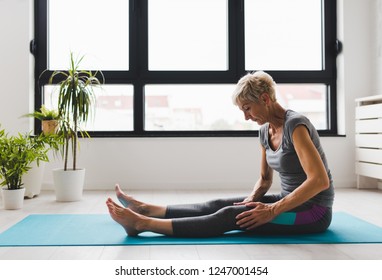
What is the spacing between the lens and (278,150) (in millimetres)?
2230

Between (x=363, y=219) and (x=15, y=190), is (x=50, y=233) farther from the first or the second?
(x=363, y=219)

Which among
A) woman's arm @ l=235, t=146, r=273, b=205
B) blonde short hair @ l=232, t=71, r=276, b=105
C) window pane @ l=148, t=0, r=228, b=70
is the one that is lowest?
woman's arm @ l=235, t=146, r=273, b=205

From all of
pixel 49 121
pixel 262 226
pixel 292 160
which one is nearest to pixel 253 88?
pixel 292 160

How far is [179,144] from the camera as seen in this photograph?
446 cm

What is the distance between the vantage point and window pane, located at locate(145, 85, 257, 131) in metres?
4.62

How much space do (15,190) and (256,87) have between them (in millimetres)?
2103

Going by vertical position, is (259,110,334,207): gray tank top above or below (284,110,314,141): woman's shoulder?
below

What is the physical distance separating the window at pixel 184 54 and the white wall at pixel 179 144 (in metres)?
0.16

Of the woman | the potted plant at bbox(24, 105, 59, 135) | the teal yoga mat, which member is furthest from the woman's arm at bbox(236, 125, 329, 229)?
the potted plant at bbox(24, 105, 59, 135)

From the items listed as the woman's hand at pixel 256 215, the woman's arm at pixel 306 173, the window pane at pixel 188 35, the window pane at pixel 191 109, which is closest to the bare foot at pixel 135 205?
the woman's hand at pixel 256 215

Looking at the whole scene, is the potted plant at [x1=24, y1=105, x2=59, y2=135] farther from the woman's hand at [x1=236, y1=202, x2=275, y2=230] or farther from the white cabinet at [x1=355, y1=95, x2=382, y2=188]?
the white cabinet at [x1=355, y1=95, x2=382, y2=188]

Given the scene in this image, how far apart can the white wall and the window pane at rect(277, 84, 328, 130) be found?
0.69 ft

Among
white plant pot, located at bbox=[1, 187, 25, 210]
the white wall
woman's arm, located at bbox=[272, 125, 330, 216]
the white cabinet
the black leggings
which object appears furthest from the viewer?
the white wall

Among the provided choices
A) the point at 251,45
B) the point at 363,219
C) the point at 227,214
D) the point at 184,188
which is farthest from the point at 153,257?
the point at 251,45
